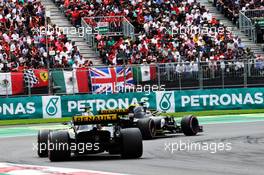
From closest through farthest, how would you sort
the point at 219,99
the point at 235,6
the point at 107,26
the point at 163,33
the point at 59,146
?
the point at 59,146
the point at 219,99
the point at 163,33
the point at 107,26
the point at 235,6

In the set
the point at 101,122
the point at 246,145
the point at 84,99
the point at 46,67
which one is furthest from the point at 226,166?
the point at 46,67

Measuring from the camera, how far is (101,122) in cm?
1572

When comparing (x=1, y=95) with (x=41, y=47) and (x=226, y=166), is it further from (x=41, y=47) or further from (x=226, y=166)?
(x=226, y=166)

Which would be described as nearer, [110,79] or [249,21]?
[110,79]

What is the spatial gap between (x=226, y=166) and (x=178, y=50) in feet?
86.5

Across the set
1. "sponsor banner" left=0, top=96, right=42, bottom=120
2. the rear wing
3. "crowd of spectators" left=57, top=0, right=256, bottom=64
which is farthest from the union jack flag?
the rear wing

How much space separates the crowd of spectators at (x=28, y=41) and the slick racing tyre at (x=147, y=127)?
43.5 ft

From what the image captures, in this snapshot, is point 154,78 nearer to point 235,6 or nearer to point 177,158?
point 235,6

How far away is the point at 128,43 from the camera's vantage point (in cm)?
3941

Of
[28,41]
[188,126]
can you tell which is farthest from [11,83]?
[188,126]

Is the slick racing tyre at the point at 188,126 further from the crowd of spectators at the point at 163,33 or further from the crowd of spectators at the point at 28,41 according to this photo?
the crowd of spectators at the point at 163,33

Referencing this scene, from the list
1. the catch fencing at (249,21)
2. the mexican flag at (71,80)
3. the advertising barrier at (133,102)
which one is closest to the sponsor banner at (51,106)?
the advertising barrier at (133,102)

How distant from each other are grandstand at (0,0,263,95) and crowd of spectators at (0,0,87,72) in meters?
0.04

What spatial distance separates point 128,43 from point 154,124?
1836cm
